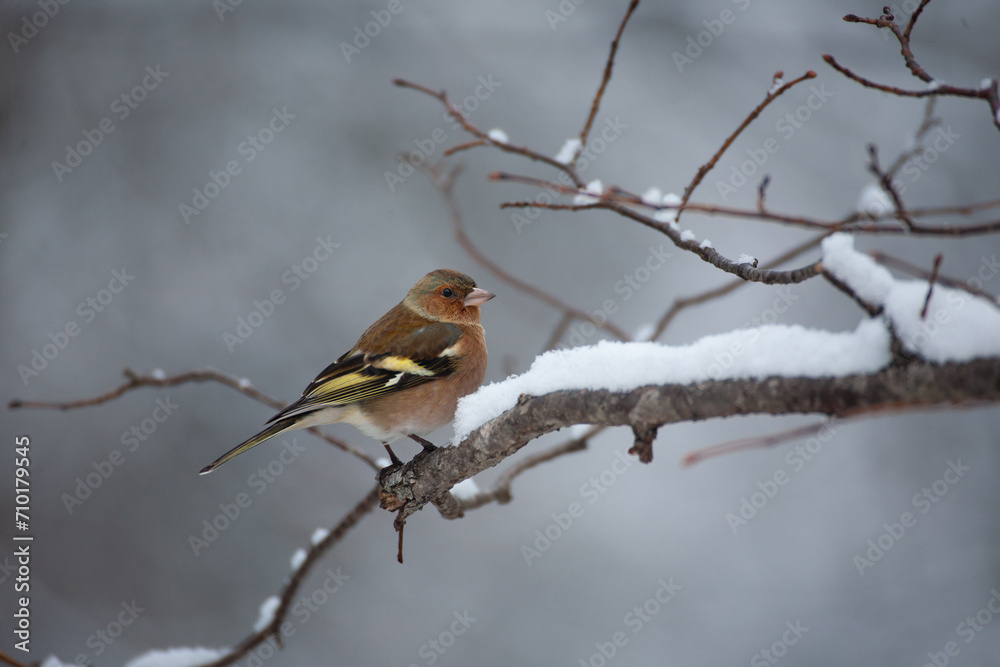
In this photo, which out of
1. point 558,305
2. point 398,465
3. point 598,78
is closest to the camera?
point 398,465

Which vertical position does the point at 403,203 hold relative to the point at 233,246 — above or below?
above

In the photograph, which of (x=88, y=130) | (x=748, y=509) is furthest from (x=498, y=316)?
(x=88, y=130)

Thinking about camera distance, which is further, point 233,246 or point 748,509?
point 233,246

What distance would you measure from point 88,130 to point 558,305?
19.7 feet

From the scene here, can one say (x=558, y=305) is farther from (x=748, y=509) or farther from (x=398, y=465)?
(x=748, y=509)

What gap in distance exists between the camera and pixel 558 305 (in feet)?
12.6
